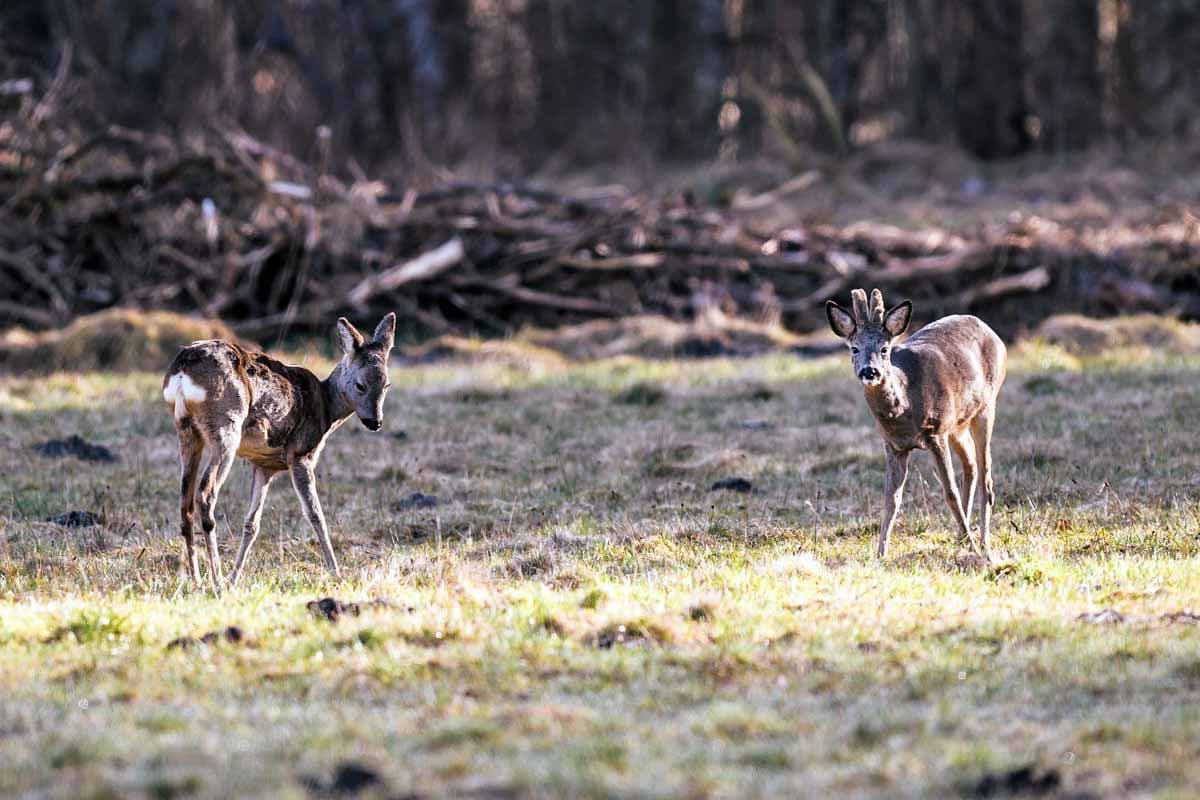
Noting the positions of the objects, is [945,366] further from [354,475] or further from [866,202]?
[866,202]

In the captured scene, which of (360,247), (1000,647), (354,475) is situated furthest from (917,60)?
(1000,647)

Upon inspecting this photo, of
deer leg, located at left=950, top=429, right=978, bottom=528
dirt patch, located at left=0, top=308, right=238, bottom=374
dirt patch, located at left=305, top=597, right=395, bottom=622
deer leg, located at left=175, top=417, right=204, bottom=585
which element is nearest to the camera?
dirt patch, located at left=305, top=597, right=395, bottom=622

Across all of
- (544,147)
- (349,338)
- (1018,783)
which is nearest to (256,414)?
(349,338)

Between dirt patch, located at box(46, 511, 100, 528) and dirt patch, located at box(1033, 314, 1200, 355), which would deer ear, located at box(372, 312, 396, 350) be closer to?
A: dirt patch, located at box(46, 511, 100, 528)

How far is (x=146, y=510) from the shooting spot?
1198 cm

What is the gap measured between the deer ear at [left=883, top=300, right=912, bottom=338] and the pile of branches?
10.2m

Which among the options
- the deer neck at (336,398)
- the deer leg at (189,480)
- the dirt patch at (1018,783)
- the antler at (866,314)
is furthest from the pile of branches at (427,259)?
the dirt patch at (1018,783)

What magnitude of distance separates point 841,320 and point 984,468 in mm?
1430

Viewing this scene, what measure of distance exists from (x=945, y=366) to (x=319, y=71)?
24.6 meters

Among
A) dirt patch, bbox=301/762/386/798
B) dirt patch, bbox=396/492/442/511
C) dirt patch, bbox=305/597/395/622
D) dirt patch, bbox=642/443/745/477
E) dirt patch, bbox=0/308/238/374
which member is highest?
dirt patch, bbox=0/308/238/374

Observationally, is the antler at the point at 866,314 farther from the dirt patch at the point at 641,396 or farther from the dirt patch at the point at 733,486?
the dirt patch at the point at 641,396

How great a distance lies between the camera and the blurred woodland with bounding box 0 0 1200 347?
20.5 metres

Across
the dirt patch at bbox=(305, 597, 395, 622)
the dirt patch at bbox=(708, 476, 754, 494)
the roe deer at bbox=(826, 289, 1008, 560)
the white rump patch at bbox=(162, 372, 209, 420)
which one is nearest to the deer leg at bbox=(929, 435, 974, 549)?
the roe deer at bbox=(826, 289, 1008, 560)

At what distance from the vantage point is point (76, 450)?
13.8 m
